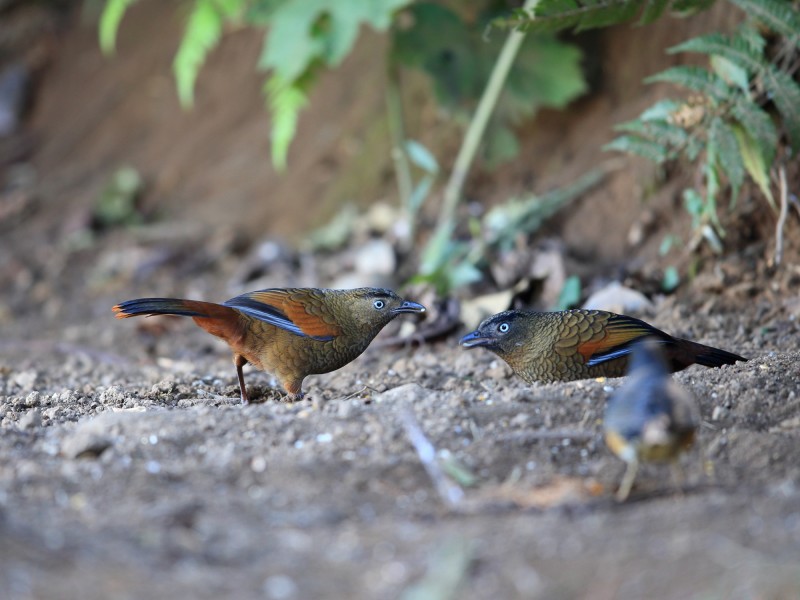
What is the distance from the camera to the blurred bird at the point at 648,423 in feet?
10.3

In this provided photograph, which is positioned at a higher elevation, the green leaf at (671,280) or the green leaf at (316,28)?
the green leaf at (316,28)

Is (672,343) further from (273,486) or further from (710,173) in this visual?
(273,486)

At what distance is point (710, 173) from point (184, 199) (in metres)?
5.97

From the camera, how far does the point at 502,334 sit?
204 inches

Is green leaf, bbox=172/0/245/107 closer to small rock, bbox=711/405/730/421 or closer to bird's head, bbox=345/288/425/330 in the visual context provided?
bird's head, bbox=345/288/425/330

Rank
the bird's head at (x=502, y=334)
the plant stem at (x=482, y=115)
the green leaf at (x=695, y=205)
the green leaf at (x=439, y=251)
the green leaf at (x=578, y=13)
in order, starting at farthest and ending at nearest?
the green leaf at (x=439, y=251) → the plant stem at (x=482, y=115) → the green leaf at (x=695, y=205) → the green leaf at (x=578, y=13) → the bird's head at (x=502, y=334)

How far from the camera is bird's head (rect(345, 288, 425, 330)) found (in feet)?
17.7

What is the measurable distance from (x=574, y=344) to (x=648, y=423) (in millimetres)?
1916

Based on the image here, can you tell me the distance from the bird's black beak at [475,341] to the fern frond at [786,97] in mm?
1939

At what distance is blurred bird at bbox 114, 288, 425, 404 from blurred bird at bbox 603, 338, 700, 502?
214 cm

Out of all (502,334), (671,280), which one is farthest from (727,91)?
(502,334)

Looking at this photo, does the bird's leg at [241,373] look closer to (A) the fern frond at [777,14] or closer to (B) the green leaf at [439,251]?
(B) the green leaf at [439,251]

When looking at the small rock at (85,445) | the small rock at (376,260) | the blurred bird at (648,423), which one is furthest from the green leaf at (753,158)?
the small rock at (85,445)

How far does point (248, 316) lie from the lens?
509cm
